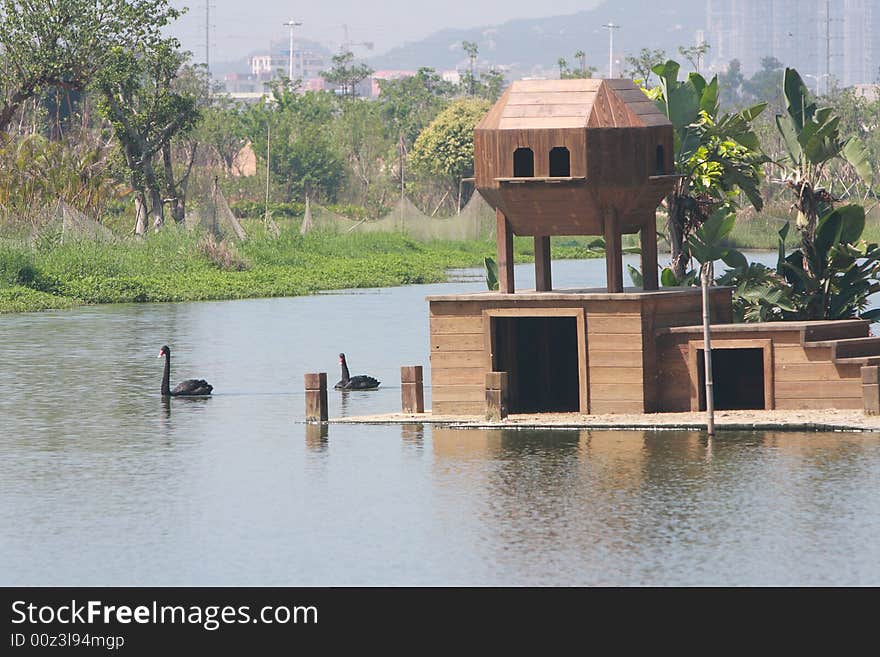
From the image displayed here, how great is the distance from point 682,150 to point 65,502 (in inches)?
640

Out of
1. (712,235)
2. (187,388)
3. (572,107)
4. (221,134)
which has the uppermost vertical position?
(221,134)

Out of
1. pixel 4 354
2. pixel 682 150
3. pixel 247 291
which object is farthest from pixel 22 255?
pixel 682 150

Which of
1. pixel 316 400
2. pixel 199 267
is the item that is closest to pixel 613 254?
pixel 316 400

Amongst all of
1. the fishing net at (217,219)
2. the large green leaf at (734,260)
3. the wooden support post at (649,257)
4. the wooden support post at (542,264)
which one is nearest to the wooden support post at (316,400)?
the wooden support post at (542,264)

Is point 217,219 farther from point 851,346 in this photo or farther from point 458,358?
point 851,346

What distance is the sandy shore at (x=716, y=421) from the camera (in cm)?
2895

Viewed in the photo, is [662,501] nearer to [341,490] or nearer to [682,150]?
[341,490]

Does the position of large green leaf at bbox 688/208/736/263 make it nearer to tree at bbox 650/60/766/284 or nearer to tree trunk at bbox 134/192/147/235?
tree at bbox 650/60/766/284

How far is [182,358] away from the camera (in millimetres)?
46875

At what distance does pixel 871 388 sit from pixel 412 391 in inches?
324

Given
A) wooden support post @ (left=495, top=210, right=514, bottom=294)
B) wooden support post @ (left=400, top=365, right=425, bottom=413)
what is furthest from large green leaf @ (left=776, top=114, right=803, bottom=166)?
wooden support post @ (left=400, top=365, right=425, bottom=413)

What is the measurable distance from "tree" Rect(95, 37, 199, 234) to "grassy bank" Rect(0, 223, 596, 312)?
5604 millimetres

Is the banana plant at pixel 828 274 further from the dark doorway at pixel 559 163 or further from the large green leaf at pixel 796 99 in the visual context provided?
the dark doorway at pixel 559 163

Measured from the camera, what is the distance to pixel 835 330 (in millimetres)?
30859
